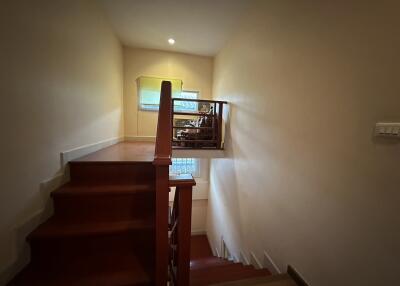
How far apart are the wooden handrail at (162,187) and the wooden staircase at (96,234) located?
0.14 meters

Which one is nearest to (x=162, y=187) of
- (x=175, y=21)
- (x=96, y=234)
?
(x=96, y=234)

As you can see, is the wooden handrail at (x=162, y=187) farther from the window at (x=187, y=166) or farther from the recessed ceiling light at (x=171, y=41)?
the window at (x=187, y=166)

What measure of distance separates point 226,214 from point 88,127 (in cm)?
285

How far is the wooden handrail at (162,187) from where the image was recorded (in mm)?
1117

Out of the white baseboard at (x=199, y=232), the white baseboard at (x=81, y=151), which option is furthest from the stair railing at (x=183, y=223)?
the white baseboard at (x=199, y=232)

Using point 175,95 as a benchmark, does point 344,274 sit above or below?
below

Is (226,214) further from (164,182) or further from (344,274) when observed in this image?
(164,182)

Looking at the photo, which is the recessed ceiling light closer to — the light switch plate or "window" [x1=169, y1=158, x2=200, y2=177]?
"window" [x1=169, y1=158, x2=200, y2=177]

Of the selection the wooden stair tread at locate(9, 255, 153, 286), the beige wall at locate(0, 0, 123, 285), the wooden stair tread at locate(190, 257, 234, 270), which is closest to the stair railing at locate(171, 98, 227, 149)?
the beige wall at locate(0, 0, 123, 285)

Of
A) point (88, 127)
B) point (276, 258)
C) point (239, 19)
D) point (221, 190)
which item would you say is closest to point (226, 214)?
point (221, 190)

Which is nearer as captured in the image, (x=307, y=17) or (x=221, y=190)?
(x=307, y=17)

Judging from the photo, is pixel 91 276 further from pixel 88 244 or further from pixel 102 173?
pixel 102 173

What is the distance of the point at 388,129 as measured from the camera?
944mm

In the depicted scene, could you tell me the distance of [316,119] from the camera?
143cm
